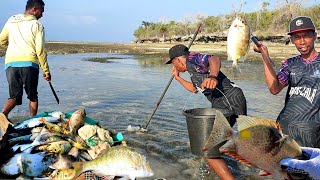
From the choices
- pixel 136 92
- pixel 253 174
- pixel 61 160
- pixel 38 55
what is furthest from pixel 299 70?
pixel 136 92

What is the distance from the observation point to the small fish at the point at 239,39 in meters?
4.49

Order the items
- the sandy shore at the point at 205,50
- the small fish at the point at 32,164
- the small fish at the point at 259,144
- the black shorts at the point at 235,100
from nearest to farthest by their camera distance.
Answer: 1. the small fish at the point at 259,144
2. the small fish at the point at 32,164
3. the black shorts at the point at 235,100
4. the sandy shore at the point at 205,50

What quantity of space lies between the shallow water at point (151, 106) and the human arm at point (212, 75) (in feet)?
4.43

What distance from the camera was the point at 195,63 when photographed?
497cm

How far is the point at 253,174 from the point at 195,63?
1792 mm

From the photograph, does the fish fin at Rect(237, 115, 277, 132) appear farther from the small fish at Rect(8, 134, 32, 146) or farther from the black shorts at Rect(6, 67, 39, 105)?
the black shorts at Rect(6, 67, 39, 105)

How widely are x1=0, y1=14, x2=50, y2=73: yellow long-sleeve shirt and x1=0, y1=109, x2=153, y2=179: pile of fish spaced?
159 centimetres

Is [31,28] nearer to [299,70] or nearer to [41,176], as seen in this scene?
[41,176]

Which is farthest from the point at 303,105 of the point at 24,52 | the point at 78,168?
the point at 24,52

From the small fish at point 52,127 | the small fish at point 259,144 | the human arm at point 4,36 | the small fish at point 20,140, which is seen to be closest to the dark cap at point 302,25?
the small fish at point 259,144

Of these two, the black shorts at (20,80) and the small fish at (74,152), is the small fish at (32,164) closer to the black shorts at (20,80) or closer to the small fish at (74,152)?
the small fish at (74,152)

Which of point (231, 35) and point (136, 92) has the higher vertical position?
point (231, 35)

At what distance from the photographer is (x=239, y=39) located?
4.52 metres

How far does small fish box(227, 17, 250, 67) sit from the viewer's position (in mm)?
4491
